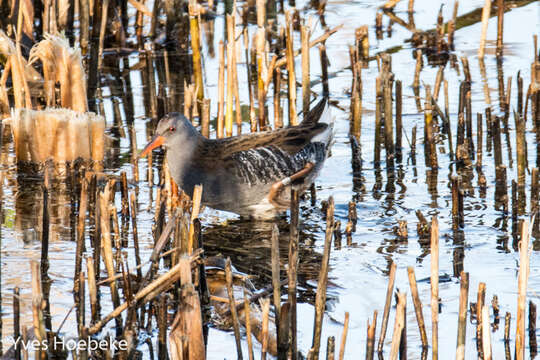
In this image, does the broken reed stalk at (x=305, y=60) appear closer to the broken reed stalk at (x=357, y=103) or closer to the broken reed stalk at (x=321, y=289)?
the broken reed stalk at (x=357, y=103)

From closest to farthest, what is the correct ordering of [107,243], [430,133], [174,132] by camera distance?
[107,243] → [174,132] → [430,133]

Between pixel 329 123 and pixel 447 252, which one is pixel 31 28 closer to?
pixel 329 123

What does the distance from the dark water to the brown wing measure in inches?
20.5

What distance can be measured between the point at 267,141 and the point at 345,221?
83cm

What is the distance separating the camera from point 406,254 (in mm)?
5559

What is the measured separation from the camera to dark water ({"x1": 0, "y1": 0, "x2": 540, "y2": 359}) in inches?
187

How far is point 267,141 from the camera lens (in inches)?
251

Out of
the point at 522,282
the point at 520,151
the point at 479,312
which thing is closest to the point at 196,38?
the point at 520,151

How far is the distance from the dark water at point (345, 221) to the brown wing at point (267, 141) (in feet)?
1.71

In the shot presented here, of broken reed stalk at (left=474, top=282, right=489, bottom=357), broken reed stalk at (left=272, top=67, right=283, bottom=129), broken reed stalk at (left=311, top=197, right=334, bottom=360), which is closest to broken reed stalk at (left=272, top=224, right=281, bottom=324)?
broken reed stalk at (left=311, top=197, right=334, bottom=360)

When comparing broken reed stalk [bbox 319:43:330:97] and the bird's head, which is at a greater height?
A: broken reed stalk [bbox 319:43:330:97]

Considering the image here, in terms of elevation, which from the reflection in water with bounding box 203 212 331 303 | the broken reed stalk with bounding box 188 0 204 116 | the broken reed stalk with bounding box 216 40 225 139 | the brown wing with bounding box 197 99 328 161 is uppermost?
the broken reed stalk with bounding box 188 0 204 116

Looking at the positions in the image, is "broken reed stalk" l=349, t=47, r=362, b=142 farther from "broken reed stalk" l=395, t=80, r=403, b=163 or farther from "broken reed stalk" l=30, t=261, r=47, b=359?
"broken reed stalk" l=30, t=261, r=47, b=359

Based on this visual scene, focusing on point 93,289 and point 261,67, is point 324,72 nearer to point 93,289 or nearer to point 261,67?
point 261,67
